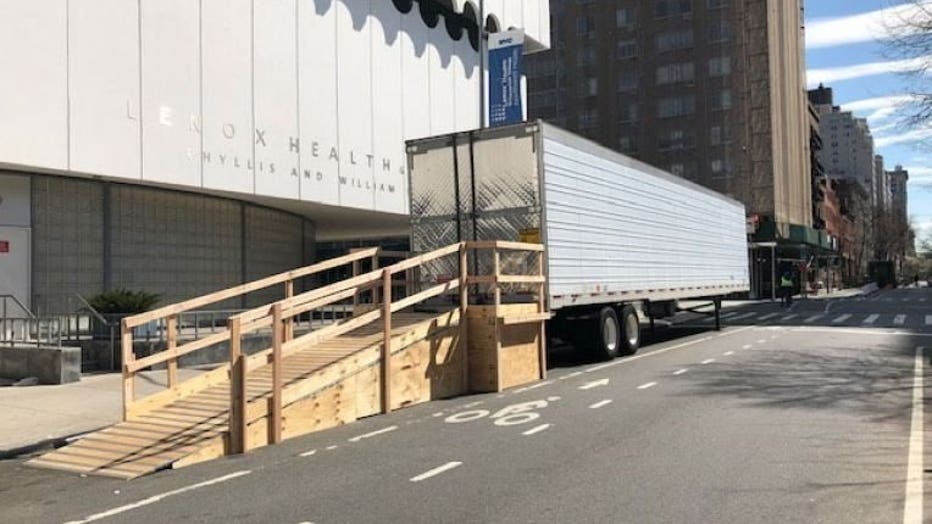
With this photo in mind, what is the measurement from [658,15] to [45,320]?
66.0 meters

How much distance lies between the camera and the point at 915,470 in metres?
7.04

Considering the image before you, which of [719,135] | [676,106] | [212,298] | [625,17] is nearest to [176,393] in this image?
[212,298]

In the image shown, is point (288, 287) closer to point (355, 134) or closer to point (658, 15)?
point (355, 134)

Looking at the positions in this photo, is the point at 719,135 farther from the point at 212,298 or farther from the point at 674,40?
the point at 212,298

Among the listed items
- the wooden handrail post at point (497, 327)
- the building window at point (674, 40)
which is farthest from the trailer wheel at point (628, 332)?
the building window at point (674, 40)

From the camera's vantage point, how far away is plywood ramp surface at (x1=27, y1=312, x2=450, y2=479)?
26.4 feet

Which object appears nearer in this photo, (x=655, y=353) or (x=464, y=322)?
(x=464, y=322)

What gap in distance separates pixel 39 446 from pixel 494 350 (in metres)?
6.14

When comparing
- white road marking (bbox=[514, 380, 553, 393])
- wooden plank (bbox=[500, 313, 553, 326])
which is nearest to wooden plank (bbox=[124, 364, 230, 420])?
wooden plank (bbox=[500, 313, 553, 326])

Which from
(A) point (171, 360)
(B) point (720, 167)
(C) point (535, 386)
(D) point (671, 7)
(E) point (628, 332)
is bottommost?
(C) point (535, 386)

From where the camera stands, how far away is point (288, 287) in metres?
12.5

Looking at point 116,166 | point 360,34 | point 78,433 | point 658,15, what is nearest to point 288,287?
point 78,433

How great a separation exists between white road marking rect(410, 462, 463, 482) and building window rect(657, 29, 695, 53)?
69.0 meters

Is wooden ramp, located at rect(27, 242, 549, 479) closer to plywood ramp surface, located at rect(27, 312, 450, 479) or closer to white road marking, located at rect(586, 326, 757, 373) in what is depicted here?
plywood ramp surface, located at rect(27, 312, 450, 479)
